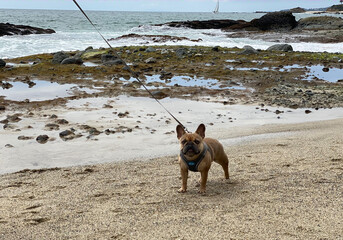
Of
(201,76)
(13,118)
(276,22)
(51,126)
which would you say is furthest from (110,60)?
(276,22)

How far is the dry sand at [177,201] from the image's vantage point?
149 inches

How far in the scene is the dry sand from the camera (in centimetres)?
377

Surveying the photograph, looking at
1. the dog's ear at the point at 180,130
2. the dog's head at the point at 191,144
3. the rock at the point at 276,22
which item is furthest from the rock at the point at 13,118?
the rock at the point at 276,22

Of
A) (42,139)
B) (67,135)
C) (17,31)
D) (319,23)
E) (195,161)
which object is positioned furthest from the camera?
(319,23)

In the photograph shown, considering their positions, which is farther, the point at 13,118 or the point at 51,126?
the point at 13,118

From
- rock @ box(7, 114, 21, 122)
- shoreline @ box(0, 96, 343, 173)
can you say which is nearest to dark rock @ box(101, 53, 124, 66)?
shoreline @ box(0, 96, 343, 173)

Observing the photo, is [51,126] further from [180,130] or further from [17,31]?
[17,31]

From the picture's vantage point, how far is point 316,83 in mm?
15188

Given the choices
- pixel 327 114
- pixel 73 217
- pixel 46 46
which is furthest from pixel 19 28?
pixel 73 217

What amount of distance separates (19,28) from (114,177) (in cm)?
5019

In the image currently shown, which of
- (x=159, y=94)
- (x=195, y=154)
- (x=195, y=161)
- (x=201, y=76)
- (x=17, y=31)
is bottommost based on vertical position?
(x=159, y=94)

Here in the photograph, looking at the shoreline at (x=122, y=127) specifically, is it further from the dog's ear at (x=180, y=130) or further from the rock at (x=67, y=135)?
the dog's ear at (x=180, y=130)

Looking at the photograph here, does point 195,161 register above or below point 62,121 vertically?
above

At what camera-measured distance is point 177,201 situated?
182 inches
